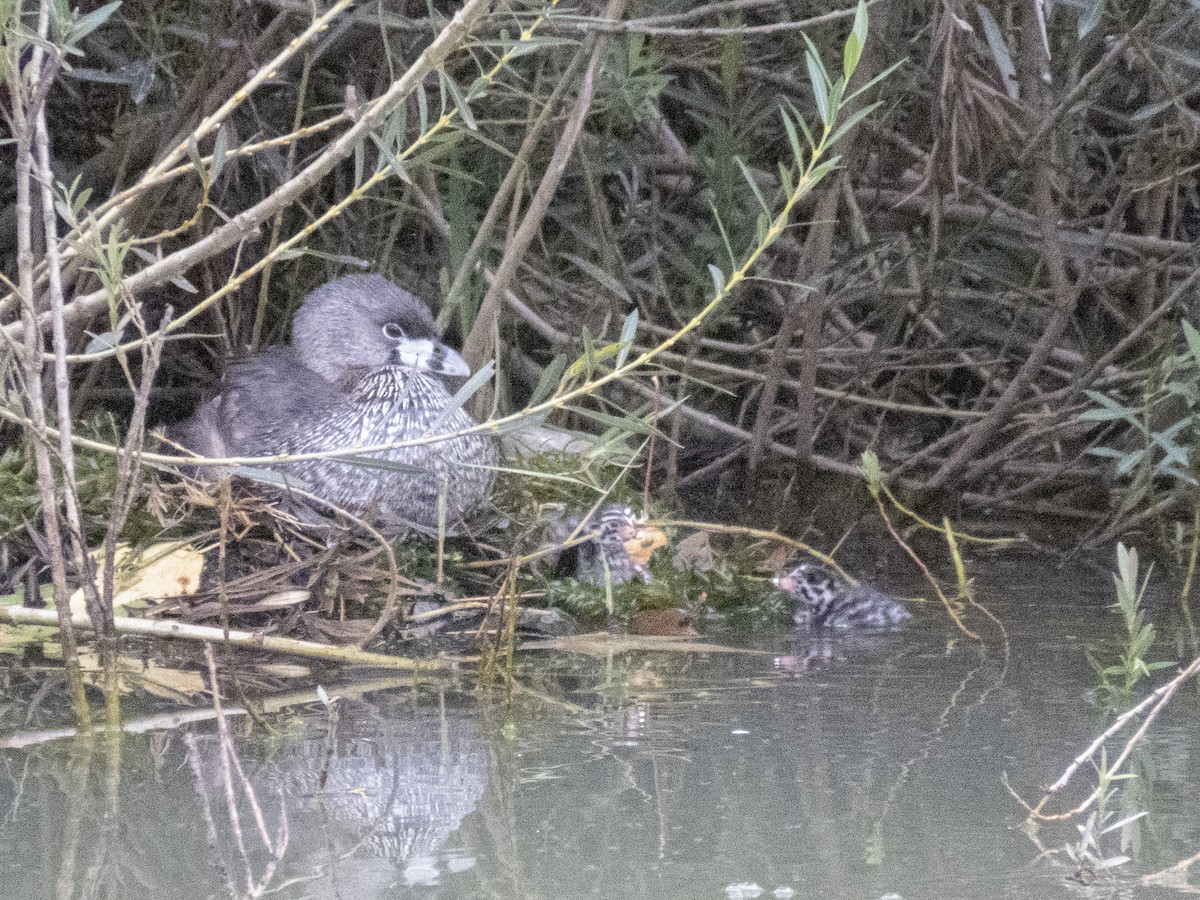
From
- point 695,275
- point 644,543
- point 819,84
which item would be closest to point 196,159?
point 819,84

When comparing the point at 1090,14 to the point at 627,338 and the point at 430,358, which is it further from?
the point at 430,358

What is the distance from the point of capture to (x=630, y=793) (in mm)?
2443

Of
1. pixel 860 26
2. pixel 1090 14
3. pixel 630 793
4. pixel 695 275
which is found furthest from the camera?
pixel 695 275

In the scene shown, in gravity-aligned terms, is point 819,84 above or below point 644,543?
above

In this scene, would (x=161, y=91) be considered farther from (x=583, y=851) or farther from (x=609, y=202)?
(x=583, y=851)

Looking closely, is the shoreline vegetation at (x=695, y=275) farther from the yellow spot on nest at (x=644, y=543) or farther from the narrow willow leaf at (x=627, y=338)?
the narrow willow leaf at (x=627, y=338)

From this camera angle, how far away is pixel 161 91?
15.8ft

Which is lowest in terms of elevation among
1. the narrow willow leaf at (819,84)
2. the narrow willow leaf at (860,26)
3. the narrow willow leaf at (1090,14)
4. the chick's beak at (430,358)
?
the chick's beak at (430,358)

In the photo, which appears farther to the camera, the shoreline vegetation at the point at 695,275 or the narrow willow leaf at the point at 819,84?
the shoreline vegetation at the point at 695,275

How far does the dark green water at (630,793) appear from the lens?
2.08 meters

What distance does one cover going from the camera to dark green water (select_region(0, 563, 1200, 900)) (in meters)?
2.08

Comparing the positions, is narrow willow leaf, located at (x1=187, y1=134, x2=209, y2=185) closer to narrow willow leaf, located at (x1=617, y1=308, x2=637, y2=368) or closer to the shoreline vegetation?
the shoreline vegetation

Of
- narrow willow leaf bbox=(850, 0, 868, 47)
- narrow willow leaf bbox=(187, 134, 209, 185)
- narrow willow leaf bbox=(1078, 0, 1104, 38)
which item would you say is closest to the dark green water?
narrow willow leaf bbox=(187, 134, 209, 185)

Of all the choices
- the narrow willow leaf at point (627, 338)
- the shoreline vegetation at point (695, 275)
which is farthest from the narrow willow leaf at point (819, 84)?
the shoreline vegetation at point (695, 275)
